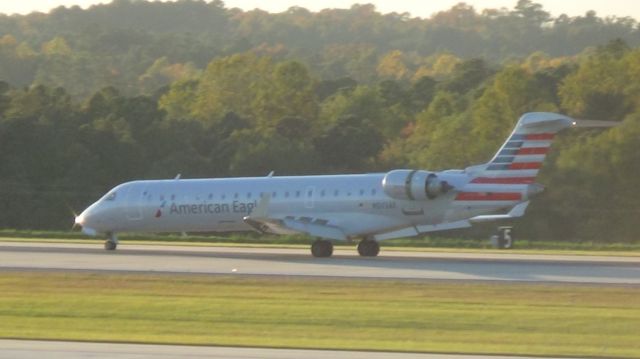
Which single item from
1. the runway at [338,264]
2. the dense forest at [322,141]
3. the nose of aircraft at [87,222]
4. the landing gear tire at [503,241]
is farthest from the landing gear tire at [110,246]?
the dense forest at [322,141]

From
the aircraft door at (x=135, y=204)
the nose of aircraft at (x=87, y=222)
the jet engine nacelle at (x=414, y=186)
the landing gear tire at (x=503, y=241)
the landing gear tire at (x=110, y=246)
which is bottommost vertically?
the landing gear tire at (x=503, y=241)

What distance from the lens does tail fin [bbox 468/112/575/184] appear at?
44531mm

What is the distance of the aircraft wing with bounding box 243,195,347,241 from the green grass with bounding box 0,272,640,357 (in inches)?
369

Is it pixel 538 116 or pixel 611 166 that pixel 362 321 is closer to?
pixel 538 116

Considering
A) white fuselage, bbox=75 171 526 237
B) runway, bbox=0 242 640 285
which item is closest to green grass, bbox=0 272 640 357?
runway, bbox=0 242 640 285

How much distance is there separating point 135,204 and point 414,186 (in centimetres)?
1149

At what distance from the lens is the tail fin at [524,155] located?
1753 inches

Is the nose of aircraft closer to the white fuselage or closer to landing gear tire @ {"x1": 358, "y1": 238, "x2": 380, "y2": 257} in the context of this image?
the white fuselage

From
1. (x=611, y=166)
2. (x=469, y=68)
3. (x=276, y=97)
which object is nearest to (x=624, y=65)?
(x=611, y=166)

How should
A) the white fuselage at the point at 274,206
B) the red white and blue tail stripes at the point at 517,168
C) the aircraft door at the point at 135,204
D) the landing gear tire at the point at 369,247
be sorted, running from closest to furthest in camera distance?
the red white and blue tail stripes at the point at 517,168, the white fuselage at the point at 274,206, the landing gear tire at the point at 369,247, the aircraft door at the point at 135,204

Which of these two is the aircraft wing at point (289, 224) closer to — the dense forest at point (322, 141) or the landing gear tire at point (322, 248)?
the landing gear tire at point (322, 248)

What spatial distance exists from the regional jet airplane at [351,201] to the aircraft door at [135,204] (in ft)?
0.12

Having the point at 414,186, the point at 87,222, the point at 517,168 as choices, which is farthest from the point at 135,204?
the point at 517,168

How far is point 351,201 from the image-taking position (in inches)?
1836
